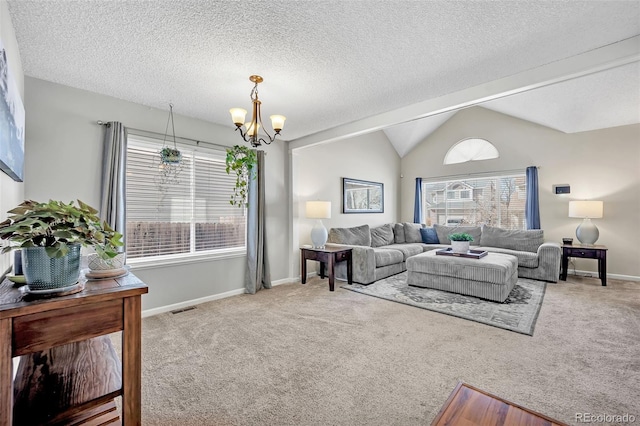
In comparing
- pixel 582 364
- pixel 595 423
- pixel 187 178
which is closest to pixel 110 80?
pixel 187 178

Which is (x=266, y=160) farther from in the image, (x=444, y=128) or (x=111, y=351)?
(x=444, y=128)

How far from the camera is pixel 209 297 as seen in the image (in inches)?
147

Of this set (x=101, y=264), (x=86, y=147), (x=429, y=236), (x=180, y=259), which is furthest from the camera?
(x=429, y=236)

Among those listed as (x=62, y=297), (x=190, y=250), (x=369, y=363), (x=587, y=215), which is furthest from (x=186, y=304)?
(x=587, y=215)

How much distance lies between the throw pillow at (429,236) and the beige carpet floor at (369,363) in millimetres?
2792

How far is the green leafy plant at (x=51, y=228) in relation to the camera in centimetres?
102

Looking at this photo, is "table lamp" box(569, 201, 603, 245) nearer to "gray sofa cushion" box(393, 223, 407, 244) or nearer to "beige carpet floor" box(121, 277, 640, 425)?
"beige carpet floor" box(121, 277, 640, 425)

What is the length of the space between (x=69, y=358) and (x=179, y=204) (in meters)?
2.29

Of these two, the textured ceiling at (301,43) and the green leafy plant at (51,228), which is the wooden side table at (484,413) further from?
the textured ceiling at (301,43)

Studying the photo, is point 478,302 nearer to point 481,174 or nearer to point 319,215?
point 319,215

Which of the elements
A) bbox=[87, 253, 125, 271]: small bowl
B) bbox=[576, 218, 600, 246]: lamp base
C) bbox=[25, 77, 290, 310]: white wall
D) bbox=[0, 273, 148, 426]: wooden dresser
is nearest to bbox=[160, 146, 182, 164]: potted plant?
bbox=[25, 77, 290, 310]: white wall

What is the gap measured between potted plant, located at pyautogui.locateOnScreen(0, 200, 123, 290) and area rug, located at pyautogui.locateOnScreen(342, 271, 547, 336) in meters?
3.28

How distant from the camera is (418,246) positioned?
5.71 m

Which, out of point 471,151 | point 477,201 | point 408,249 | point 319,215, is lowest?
point 408,249
